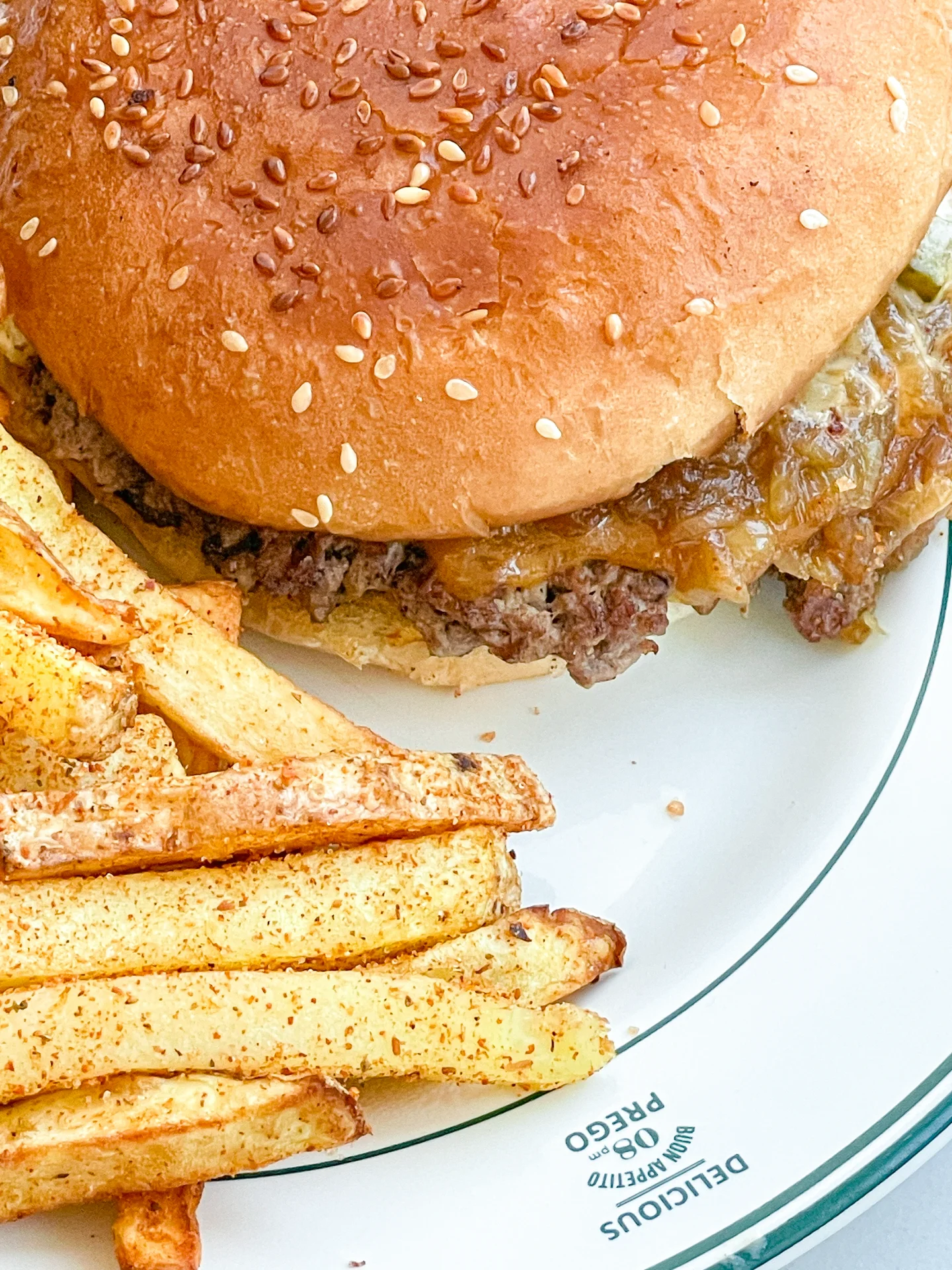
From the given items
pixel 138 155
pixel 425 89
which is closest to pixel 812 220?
pixel 425 89

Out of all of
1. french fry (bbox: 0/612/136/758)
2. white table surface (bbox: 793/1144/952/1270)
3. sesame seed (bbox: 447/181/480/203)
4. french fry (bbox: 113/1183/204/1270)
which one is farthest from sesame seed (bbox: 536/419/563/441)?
white table surface (bbox: 793/1144/952/1270)

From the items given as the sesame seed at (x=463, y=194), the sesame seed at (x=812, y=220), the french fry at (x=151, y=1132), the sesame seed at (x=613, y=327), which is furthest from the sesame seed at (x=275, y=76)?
the french fry at (x=151, y=1132)

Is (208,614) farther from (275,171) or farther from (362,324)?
(275,171)

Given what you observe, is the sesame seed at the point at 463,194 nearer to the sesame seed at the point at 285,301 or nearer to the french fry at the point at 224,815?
the sesame seed at the point at 285,301

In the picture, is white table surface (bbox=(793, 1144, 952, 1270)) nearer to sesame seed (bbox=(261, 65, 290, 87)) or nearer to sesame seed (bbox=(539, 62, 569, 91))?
sesame seed (bbox=(539, 62, 569, 91))

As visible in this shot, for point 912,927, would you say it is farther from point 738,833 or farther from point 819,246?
point 819,246
